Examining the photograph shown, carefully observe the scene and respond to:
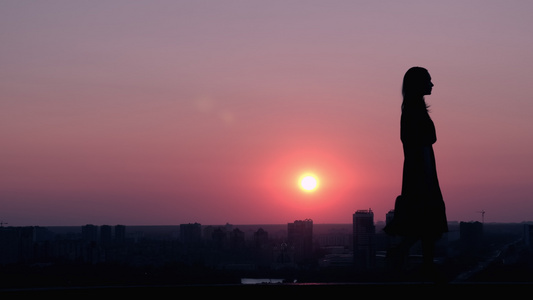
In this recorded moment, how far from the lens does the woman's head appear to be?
29.8 ft

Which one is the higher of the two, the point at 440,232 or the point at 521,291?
the point at 440,232

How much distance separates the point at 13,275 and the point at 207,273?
17.8 m

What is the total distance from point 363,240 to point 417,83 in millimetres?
100642

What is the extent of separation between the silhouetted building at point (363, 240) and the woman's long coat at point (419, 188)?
237 feet

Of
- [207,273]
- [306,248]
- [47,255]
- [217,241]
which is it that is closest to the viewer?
[207,273]

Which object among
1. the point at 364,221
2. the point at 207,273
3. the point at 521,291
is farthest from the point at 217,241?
the point at 521,291

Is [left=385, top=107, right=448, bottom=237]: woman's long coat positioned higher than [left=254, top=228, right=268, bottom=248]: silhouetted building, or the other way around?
[left=254, top=228, right=268, bottom=248]: silhouetted building

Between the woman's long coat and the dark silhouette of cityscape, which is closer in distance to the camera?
the woman's long coat

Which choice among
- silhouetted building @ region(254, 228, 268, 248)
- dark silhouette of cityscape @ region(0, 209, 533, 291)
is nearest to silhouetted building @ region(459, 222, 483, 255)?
dark silhouette of cityscape @ region(0, 209, 533, 291)

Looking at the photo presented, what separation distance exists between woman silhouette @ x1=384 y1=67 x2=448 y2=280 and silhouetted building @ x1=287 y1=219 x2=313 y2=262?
131m

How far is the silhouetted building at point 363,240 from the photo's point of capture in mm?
87750

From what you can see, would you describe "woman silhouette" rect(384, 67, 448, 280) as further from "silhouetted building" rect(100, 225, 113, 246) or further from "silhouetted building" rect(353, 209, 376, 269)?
"silhouetted building" rect(100, 225, 113, 246)

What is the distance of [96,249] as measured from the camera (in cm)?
10988

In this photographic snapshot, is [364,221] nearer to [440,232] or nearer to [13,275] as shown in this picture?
[13,275]
